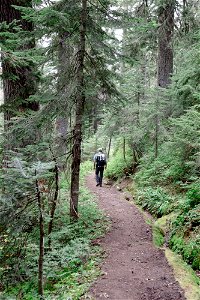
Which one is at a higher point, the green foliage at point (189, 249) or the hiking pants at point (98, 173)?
the green foliage at point (189, 249)

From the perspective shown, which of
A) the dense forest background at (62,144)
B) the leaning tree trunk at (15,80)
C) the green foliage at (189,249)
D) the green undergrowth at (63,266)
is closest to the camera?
the dense forest background at (62,144)

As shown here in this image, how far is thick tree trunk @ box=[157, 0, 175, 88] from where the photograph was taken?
48.4ft

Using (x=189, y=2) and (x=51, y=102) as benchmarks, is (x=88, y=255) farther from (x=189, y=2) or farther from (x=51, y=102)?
(x=189, y=2)

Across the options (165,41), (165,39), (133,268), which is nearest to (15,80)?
(133,268)

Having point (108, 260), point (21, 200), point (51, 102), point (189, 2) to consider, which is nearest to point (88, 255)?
point (108, 260)

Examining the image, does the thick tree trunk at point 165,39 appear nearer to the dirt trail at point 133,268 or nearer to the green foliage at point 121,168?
the green foliage at point 121,168

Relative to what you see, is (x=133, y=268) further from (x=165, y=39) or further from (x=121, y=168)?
(x=165, y=39)

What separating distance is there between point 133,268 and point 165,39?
12.0 meters

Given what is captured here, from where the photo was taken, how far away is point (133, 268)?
6.38 metres

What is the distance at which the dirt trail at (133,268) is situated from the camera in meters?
5.36

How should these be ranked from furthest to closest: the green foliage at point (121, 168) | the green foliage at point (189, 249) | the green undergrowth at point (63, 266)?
the green foliage at point (121, 168), the green foliage at point (189, 249), the green undergrowth at point (63, 266)

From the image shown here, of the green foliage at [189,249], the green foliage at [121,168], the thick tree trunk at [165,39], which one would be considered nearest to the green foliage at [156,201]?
the green foliage at [189,249]

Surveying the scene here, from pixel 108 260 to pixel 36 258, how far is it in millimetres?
1486

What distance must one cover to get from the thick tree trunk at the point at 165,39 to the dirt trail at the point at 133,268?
8413mm
